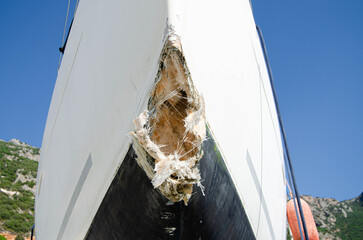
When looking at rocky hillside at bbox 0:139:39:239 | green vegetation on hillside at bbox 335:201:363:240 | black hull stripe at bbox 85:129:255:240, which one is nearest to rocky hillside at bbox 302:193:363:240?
green vegetation on hillside at bbox 335:201:363:240

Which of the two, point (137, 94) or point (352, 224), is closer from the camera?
point (137, 94)

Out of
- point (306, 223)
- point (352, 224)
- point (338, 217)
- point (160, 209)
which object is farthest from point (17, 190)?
point (338, 217)

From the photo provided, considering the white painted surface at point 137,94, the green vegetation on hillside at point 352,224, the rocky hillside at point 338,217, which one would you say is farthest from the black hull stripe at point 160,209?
the green vegetation on hillside at point 352,224

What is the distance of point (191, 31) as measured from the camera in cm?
166

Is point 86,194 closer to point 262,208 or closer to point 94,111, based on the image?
point 94,111

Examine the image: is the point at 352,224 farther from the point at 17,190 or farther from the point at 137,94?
the point at 137,94

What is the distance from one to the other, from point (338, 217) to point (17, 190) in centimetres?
3000

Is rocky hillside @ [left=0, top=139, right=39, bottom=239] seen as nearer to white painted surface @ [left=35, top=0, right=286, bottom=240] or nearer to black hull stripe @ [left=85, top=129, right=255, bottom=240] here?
white painted surface @ [left=35, top=0, right=286, bottom=240]

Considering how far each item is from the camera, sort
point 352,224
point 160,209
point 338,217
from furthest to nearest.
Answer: point 338,217, point 352,224, point 160,209

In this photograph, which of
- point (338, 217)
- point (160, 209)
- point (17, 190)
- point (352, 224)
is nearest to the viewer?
point (160, 209)

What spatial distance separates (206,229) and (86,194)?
730 millimetres

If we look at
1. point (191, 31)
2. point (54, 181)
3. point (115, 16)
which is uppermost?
point (115, 16)

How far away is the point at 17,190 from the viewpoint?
76.1 ft

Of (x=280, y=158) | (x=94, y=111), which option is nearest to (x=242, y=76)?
(x=94, y=111)
